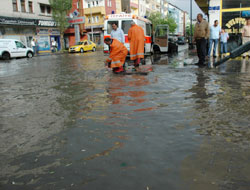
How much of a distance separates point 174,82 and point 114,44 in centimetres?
297

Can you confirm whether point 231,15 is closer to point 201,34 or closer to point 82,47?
point 201,34

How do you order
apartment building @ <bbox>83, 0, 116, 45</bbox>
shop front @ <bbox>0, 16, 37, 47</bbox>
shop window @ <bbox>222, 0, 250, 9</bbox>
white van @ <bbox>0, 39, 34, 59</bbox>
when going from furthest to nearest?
apartment building @ <bbox>83, 0, 116, 45</bbox> < shop front @ <bbox>0, 16, 37, 47</bbox> < white van @ <bbox>0, 39, 34, 59</bbox> < shop window @ <bbox>222, 0, 250, 9</bbox>

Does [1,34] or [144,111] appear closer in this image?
[144,111]

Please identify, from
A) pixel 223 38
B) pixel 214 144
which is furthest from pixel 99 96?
pixel 223 38

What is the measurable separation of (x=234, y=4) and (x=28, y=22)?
2874 centimetres

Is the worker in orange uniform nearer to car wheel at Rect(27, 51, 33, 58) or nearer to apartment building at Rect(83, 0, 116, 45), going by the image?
car wheel at Rect(27, 51, 33, 58)

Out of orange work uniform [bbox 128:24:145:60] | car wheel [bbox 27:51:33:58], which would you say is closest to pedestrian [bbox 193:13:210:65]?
orange work uniform [bbox 128:24:145:60]

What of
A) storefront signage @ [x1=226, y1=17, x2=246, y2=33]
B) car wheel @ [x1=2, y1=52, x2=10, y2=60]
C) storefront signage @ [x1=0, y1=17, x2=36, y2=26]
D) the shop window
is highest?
storefront signage @ [x1=0, y1=17, x2=36, y2=26]

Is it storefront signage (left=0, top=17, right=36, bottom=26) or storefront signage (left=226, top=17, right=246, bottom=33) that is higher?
storefront signage (left=0, top=17, right=36, bottom=26)

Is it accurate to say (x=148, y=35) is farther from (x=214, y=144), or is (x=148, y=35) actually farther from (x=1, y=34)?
(x=1, y=34)

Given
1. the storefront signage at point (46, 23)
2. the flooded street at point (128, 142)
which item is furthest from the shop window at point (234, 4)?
the storefront signage at point (46, 23)

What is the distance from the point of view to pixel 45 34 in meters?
42.4

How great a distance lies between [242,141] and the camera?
3033mm

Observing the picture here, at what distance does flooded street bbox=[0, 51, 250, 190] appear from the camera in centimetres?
230
